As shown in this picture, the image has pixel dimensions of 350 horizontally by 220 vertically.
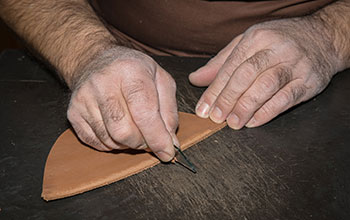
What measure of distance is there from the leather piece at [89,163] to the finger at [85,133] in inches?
1.2

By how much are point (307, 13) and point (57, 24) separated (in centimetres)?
95

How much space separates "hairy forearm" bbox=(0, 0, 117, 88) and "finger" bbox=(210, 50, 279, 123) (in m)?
0.39

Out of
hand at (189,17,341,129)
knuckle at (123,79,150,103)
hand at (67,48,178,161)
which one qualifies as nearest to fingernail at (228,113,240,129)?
hand at (189,17,341,129)

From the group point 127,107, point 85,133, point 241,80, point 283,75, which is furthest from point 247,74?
point 85,133

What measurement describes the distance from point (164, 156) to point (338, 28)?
87 centimetres

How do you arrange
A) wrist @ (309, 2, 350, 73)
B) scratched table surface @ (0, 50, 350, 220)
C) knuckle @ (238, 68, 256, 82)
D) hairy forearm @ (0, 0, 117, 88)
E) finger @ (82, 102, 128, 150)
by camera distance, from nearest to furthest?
scratched table surface @ (0, 50, 350, 220) → finger @ (82, 102, 128, 150) → knuckle @ (238, 68, 256, 82) → hairy forearm @ (0, 0, 117, 88) → wrist @ (309, 2, 350, 73)

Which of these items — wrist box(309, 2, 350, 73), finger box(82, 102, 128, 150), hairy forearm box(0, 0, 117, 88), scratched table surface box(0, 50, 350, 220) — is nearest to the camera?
scratched table surface box(0, 50, 350, 220)

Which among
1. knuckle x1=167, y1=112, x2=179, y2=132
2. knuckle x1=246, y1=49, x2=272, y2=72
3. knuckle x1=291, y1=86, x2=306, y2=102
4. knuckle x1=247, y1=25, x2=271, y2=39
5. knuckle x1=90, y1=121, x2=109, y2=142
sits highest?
knuckle x1=247, y1=25, x2=271, y2=39

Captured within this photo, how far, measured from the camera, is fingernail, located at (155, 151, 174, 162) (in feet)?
3.18

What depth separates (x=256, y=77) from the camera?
1.11m

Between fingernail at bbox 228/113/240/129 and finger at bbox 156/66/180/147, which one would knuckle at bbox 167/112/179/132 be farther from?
fingernail at bbox 228/113/240/129

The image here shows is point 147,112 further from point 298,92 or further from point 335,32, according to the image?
point 335,32

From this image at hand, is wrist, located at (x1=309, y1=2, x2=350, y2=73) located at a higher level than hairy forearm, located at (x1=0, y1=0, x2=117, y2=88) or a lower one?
higher

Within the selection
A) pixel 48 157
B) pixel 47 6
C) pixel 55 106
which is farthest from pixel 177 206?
pixel 47 6
